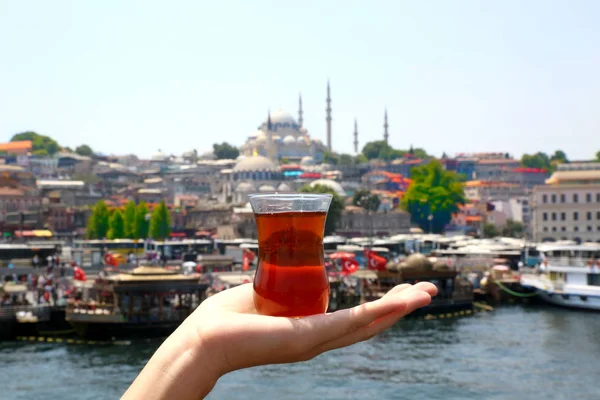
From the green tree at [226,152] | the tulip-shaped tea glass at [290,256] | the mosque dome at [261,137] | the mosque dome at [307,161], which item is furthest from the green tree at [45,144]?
the tulip-shaped tea glass at [290,256]

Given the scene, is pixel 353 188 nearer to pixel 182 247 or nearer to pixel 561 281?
pixel 182 247

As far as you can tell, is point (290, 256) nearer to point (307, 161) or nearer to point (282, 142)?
point (307, 161)

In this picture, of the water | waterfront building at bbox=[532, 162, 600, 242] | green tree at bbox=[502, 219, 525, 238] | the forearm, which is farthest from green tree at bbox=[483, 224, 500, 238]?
the forearm

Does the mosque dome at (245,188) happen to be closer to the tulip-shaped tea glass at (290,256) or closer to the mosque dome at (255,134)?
the mosque dome at (255,134)

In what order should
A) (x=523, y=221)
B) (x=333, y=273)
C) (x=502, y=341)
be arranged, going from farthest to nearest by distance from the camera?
(x=523, y=221)
(x=333, y=273)
(x=502, y=341)

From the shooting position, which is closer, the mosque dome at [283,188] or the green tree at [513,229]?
the green tree at [513,229]

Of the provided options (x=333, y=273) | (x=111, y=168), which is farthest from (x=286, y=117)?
(x=333, y=273)

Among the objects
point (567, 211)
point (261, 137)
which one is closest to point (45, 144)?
point (261, 137)
